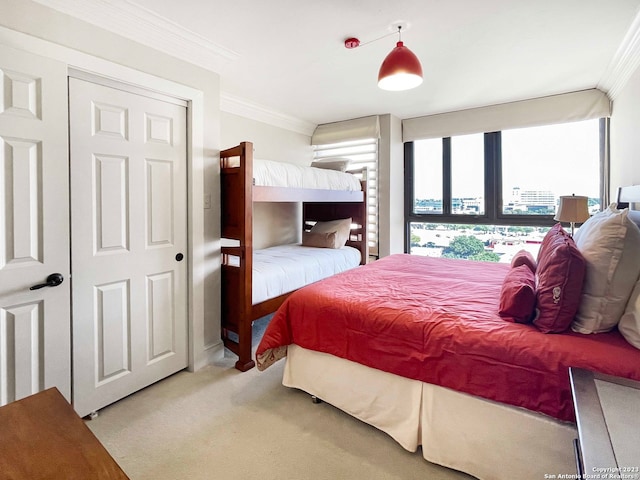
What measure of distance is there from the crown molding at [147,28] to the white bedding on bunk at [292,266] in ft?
5.53

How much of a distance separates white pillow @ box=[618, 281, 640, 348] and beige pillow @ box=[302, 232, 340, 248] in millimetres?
2925

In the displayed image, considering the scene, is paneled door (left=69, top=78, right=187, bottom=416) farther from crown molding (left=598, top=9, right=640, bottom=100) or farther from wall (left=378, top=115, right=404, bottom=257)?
crown molding (left=598, top=9, right=640, bottom=100)

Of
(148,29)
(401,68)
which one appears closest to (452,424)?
(401,68)

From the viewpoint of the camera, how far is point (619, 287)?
4.35 feet

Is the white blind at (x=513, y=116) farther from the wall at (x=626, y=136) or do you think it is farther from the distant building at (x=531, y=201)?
the distant building at (x=531, y=201)

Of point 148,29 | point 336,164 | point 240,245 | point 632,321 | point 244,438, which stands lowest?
point 244,438

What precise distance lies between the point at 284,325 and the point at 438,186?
3.21 meters

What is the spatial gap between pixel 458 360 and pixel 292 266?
1.90 meters

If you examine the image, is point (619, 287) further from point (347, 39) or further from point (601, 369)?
point (347, 39)

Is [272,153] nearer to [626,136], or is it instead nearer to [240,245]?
[240,245]

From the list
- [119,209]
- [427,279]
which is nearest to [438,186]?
[427,279]

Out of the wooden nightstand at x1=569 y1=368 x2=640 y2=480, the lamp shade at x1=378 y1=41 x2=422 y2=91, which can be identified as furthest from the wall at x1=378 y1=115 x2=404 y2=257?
the wooden nightstand at x1=569 y1=368 x2=640 y2=480

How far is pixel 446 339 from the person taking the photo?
1519 mm

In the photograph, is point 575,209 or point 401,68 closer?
point 401,68
